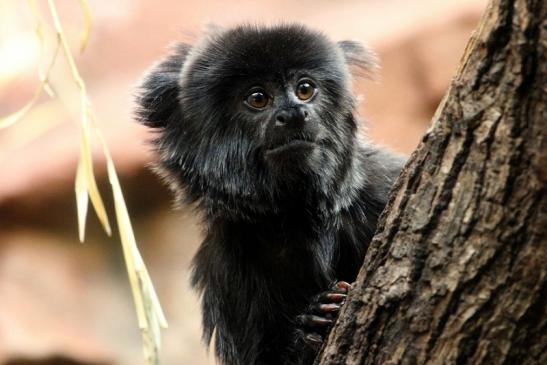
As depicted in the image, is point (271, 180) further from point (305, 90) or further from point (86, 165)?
point (86, 165)

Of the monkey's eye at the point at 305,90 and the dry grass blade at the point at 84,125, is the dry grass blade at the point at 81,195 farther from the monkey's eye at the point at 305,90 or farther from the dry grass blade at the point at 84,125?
the monkey's eye at the point at 305,90

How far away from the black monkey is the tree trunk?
139 cm

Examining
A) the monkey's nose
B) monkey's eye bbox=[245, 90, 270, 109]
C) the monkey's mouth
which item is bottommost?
the monkey's mouth

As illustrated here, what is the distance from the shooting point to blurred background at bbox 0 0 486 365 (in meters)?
7.99

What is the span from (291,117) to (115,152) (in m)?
4.28

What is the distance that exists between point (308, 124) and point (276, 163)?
0.24 metres

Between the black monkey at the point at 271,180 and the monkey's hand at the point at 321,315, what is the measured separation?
15.0 inches

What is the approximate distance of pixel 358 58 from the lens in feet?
16.3

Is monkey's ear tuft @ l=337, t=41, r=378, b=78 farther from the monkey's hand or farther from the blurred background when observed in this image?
the blurred background

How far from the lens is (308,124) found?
419 cm

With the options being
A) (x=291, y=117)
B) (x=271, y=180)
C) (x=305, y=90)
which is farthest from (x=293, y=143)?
(x=305, y=90)

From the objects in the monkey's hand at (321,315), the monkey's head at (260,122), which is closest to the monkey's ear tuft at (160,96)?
the monkey's head at (260,122)


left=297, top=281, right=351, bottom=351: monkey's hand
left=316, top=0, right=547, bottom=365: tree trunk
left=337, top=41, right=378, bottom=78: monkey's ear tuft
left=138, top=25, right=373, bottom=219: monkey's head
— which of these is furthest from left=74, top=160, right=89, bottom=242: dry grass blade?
left=337, top=41, right=378, bottom=78: monkey's ear tuft

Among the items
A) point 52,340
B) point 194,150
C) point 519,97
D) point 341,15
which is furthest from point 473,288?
point 341,15
